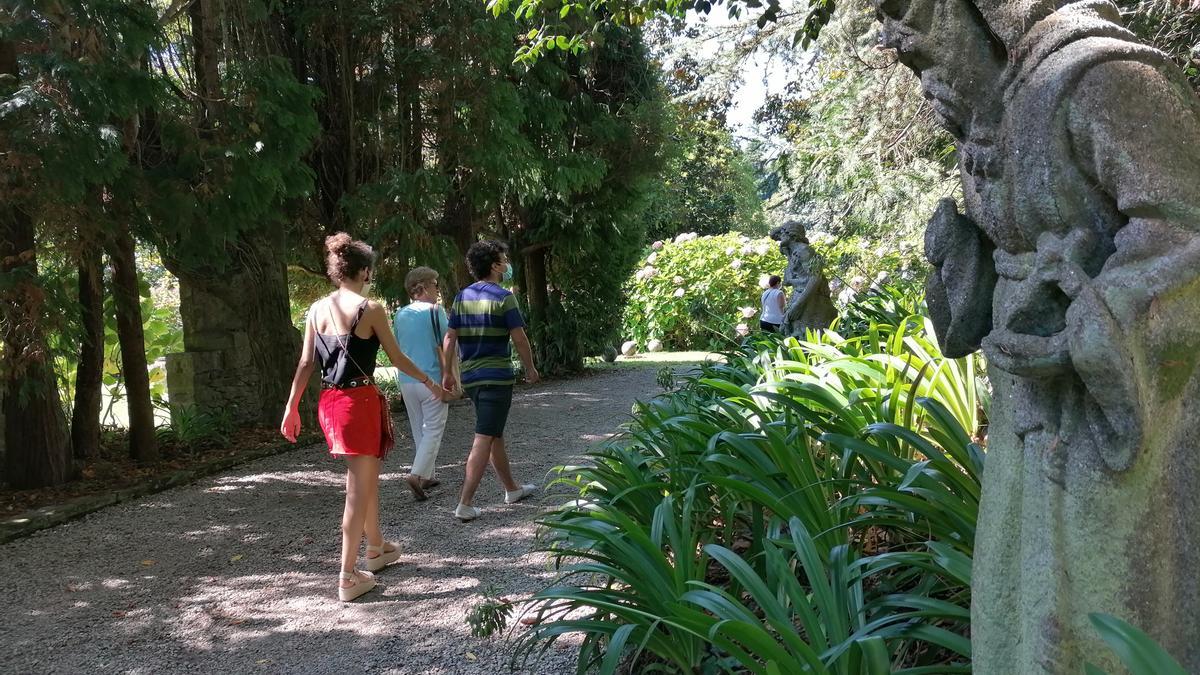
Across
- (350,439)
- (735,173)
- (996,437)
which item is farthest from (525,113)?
(735,173)

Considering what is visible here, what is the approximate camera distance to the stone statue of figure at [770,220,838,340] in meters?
8.20

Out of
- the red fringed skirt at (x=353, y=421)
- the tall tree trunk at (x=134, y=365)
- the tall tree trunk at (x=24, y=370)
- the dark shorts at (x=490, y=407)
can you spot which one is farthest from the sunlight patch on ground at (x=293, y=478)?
the red fringed skirt at (x=353, y=421)

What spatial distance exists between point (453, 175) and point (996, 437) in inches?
426

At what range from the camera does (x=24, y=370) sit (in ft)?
21.0

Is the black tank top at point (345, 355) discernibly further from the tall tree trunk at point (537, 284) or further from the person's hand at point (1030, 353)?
the tall tree trunk at point (537, 284)

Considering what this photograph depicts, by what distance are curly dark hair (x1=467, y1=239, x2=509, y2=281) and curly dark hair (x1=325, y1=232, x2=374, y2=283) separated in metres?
1.23

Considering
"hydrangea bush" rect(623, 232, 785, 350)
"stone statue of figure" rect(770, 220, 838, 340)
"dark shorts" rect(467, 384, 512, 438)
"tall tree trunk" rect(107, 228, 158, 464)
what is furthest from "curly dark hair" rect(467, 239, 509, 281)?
"hydrangea bush" rect(623, 232, 785, 350)

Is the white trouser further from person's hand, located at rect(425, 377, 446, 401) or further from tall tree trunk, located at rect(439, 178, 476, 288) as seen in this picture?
tall tree trunk, located at rect(439, 178, 476, 288)

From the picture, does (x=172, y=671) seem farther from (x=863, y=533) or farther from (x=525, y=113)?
(x=525, y=113)

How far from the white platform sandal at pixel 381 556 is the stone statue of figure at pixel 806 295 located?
14.5 feet

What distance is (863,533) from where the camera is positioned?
3.31 meters

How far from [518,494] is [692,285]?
47.9 ft

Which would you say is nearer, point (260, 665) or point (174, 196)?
point (260, 665)

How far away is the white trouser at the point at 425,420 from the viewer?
6234mm
